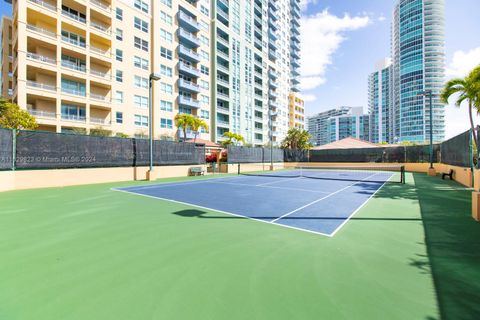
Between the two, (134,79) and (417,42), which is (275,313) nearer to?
(134,79)

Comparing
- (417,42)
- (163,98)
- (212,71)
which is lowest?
(163,98)

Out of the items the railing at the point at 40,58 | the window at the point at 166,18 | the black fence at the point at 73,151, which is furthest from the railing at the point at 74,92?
the black fence at the point at 73,151

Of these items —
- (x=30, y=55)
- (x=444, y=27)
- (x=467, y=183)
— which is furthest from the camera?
(x=444, y=27)

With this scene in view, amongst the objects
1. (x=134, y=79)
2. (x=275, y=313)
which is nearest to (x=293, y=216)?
(x=275, y=313)

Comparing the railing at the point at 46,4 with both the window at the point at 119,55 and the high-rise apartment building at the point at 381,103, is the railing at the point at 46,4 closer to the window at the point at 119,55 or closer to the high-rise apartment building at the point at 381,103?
the window at the point at 119,55

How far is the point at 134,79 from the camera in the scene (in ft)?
132

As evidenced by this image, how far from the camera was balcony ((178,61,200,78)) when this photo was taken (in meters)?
46.0

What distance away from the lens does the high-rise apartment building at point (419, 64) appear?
423 ft

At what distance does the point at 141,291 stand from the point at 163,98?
146 ft

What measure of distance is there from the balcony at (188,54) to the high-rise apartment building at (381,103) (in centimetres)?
15846

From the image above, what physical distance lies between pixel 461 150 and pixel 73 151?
1104 inches

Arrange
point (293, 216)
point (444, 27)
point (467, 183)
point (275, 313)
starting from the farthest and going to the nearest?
point (444, 27) → point (467, 183) → point (293, 216) → point (275, 313)

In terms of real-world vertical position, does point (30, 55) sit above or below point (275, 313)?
above

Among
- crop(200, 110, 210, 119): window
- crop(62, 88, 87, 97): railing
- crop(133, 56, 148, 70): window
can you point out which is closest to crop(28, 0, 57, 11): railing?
crop(62, 88, 87, 97): railing
